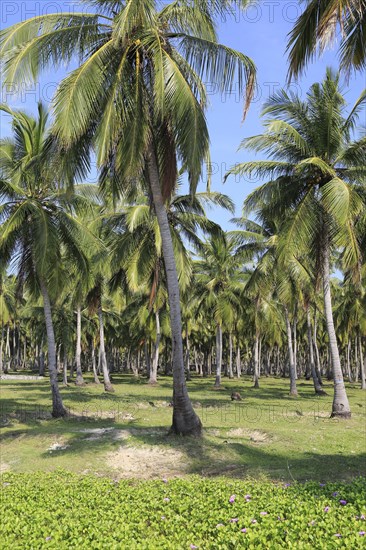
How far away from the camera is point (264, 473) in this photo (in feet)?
31.7

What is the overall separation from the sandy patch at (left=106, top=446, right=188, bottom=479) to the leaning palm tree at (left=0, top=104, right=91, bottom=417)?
755 cm

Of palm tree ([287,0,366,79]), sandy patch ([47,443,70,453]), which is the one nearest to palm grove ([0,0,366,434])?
palm tree ([287,0,366,79])

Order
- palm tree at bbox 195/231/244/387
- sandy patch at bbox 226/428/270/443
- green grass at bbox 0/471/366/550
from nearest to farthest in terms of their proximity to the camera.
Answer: green grass at bbox 0/471/366/550
sandy patch at bbox 226/428/270/443
palm tree at bbox 195/231/244/387

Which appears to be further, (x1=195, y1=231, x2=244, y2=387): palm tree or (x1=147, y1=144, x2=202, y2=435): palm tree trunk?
(x1=195, y1=231, x2=244, y2=387): palm tree

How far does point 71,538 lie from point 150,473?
4.98 m

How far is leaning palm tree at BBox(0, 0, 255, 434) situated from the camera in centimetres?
A: 1198

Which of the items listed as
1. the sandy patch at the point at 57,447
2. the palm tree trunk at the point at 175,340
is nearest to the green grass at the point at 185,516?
the sandy patch at the point at 57,447

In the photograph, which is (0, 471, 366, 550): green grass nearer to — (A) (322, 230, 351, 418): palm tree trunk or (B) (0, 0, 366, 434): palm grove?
(B) (0, 0, 366, 434): palm grove

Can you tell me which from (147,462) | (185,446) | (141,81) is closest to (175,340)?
(185,446)

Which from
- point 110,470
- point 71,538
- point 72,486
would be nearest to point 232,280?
point 110,470

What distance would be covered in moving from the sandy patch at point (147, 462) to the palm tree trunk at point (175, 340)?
1.31 metres

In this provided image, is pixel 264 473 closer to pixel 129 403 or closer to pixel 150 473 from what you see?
pixel 150 473

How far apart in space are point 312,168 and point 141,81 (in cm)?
855

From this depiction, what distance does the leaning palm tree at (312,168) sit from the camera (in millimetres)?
18188
